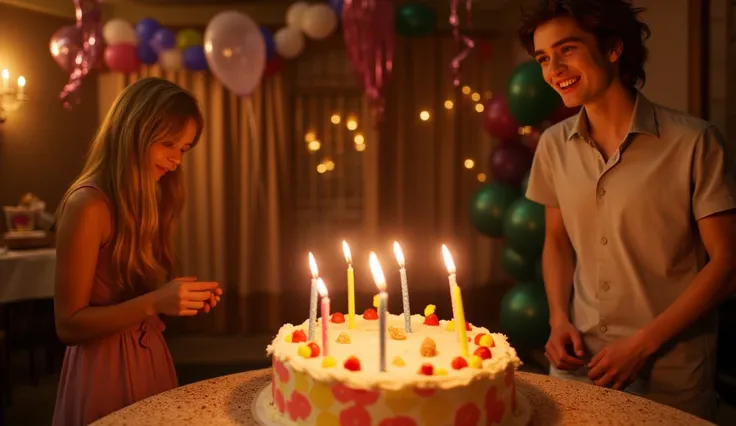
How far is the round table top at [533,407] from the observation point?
1.32 meters

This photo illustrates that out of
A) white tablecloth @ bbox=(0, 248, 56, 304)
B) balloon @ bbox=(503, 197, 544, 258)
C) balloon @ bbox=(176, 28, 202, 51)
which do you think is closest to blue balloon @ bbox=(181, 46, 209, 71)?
balloon @ bbox=(176, 28, 202, 51)

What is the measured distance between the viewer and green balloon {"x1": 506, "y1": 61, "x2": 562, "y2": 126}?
13.6ft

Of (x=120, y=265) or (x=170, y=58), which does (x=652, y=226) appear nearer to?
(x=120, y=265)

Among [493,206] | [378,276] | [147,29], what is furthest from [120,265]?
[147,29]

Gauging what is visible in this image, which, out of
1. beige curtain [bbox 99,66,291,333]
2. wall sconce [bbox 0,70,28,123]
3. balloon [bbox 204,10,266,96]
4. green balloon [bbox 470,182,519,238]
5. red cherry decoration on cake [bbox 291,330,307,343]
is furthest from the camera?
beige curtain [bbox 99,66,291,333]

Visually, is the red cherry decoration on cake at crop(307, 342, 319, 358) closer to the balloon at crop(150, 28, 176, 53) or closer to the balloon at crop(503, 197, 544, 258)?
the balloon at crop(503, 197, 544, 258)

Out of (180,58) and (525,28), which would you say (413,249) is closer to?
(180,58)

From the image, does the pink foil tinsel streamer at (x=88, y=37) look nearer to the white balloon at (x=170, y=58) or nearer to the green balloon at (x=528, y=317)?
the white balloon at (x=170, y=58)

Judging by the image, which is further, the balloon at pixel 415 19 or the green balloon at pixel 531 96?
the balloon at pixel 415 19

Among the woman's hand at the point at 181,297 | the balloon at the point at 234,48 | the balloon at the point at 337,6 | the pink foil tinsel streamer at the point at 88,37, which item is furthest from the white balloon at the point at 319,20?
the woman's hand at the point at 181,297

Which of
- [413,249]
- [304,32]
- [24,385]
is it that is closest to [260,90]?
[304,32]

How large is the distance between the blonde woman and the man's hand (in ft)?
3.12

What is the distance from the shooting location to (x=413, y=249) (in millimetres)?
6484

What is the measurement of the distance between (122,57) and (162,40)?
407 millimetres
